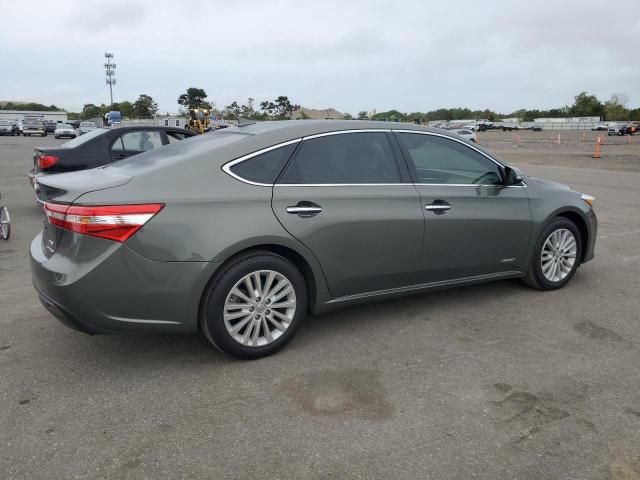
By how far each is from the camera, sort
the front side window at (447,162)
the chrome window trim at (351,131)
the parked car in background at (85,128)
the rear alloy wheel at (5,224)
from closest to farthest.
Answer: the chrome window trim at (351,131) → the front side window at (447,162) → the rear alloy wheel at (5,224) → the parked car in background at (85,128)

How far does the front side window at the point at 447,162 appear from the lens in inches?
173

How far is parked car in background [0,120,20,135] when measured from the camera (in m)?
48.7

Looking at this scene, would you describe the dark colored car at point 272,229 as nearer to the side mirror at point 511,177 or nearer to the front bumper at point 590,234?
the side mirror at point 511,177

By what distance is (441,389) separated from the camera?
3.31 metres

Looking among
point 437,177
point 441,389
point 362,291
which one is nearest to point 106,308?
point 362,291

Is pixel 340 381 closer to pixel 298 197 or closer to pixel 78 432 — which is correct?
pixel 298 197

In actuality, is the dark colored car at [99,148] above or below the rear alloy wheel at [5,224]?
above

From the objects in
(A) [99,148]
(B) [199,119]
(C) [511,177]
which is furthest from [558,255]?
(B) [199,119]

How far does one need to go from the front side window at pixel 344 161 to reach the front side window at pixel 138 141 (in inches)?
242

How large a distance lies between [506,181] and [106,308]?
3.39 meters

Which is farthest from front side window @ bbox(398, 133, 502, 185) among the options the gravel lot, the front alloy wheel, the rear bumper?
the rear bumper

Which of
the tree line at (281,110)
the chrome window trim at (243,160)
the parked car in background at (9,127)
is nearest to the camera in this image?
the chrome window trim at (243,160)

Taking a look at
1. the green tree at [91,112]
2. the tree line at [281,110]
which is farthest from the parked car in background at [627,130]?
the green tree at [91,112]

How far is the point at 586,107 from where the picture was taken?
12150cm
